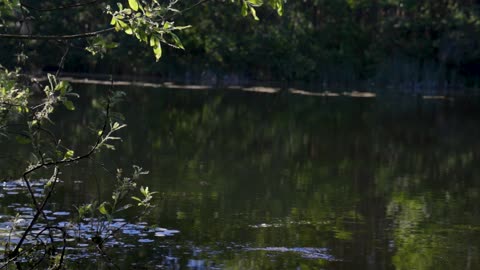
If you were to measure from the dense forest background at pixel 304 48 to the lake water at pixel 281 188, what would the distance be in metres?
15.3

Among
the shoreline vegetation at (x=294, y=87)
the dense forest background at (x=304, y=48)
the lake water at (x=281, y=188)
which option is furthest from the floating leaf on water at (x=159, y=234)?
the dense forest background at (x=304, y=48)

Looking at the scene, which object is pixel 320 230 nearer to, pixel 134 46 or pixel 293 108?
pixel 293 108

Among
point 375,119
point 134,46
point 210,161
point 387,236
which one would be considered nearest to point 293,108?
point 375,119

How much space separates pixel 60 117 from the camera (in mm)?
22469

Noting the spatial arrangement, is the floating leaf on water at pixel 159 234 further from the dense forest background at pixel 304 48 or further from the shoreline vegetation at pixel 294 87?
the dense forest background at pixel 304 48

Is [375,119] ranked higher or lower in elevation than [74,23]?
lower

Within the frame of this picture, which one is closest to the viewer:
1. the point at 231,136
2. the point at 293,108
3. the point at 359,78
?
the point at 231,136

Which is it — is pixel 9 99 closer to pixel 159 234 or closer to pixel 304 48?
pixel 159 234

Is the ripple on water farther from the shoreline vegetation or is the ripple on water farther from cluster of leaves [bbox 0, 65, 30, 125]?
the shoreline vegetation

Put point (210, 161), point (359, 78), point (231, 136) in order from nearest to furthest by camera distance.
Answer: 1. point (210, 161)
2. point (231, 136)
3. point (359, 78)

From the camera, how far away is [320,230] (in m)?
10.8

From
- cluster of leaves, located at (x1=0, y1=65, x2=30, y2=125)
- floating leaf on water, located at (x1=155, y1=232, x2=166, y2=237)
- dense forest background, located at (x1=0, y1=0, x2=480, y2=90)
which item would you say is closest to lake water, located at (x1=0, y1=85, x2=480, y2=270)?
floating leaf on water, located at (x1=155, y1=232, x2=166, y2=237)

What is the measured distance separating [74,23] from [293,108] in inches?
691

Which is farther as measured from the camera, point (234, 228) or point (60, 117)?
point (60, 117)
